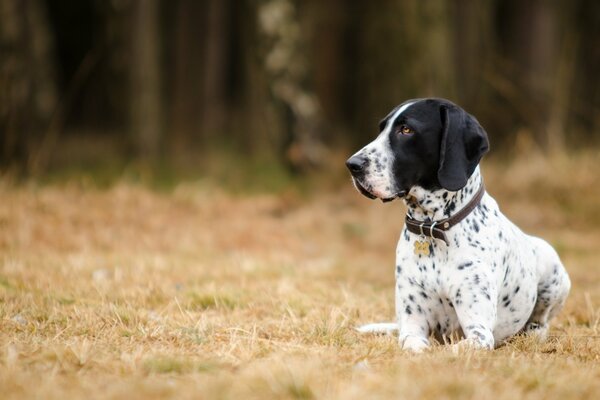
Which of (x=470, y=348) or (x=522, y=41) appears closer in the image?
(x=470, y=348)

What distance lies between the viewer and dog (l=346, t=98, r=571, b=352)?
174 inches

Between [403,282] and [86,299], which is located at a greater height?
[403,282]

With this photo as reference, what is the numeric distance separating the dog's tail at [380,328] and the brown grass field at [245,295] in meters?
0.14

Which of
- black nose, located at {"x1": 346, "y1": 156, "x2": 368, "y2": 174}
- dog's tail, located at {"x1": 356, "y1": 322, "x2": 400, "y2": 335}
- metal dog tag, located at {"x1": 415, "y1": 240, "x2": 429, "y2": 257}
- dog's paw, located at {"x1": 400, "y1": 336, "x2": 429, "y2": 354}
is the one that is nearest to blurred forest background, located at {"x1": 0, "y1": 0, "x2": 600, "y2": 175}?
black nose, located at {"x1": 346, "y1": 156, "x2": 368, "y2": 174}

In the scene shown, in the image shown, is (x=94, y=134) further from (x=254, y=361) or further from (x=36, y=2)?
(x=254, y=361)

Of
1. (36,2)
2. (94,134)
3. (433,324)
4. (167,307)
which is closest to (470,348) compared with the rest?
(433,324)

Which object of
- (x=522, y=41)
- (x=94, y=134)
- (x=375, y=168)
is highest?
(x=522, y=41)

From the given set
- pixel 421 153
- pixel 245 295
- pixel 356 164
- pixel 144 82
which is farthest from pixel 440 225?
pixel 144 82

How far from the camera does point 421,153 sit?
459 cm

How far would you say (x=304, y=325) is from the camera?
477cm

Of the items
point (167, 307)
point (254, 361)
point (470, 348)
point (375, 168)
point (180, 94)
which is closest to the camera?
point (254, 361)

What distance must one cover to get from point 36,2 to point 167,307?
425 inches

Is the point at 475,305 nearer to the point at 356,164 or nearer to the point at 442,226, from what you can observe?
the point at 442,226

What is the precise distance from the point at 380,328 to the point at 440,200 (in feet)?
2.98
